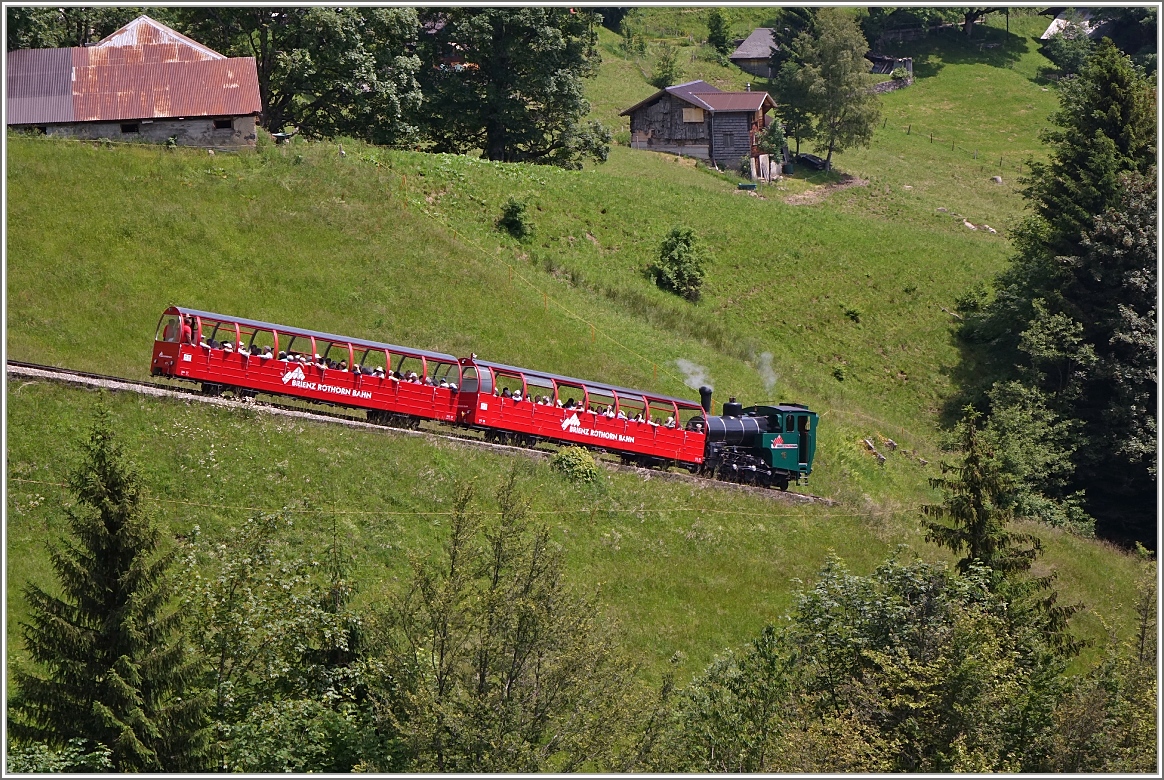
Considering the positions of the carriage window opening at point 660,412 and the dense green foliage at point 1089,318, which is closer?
the carriage window opening at point 660,412

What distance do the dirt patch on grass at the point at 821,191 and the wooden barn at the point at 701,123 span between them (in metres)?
5.19

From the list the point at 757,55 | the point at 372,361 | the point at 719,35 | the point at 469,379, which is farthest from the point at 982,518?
the point at 719,35

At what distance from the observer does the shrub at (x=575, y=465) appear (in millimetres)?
41219

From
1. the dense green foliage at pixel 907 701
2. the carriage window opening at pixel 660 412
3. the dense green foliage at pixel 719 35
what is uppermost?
the dense green foliage at pixel 719 35

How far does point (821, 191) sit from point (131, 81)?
4836cm

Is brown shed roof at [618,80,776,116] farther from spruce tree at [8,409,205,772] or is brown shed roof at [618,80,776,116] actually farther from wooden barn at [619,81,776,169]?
spruce tree at [8,409,205,772]

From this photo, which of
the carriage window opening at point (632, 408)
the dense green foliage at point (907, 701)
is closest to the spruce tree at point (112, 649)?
the dense green foliage at point (907, 701)

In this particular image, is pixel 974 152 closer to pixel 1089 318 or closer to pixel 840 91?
pixel 840 91

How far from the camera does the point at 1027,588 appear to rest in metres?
35.9

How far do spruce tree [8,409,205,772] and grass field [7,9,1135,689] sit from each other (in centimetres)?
623

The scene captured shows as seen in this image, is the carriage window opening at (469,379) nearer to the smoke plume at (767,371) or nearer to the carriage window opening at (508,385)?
the carriage window opening at (508,385)

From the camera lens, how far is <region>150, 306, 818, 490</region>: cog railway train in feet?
125

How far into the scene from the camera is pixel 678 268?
63.1 meters

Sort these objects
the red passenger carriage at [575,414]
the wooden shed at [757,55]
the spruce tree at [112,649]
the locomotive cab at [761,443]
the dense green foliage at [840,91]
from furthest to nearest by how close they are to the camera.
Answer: the wooden shed at [757,55], the dense green foliage at [840,91], the locomotive cab at [761,443], the red passenger carriage at [575,414], the spruce tree at [112,649]
